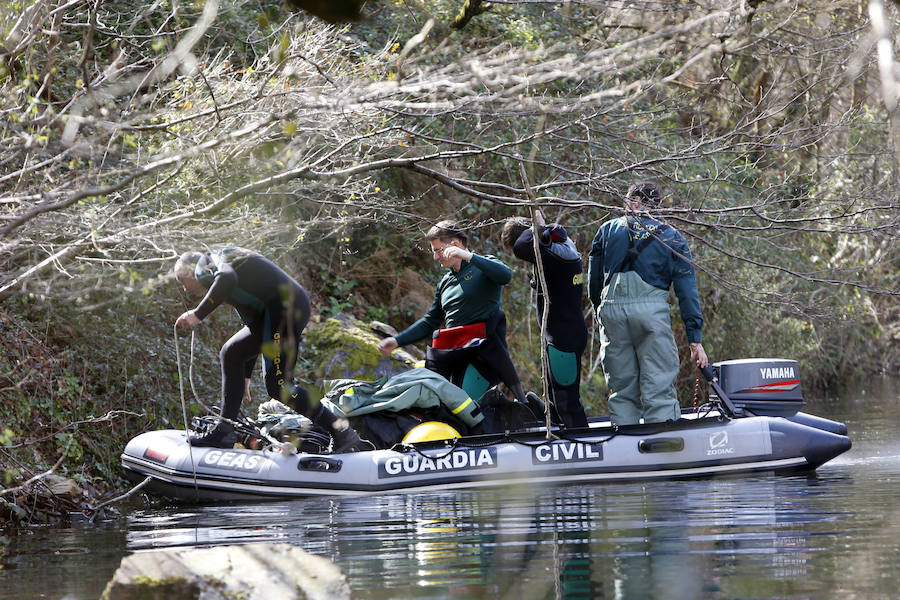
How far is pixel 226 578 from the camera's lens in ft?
12.9

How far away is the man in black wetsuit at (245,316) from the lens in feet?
23.0

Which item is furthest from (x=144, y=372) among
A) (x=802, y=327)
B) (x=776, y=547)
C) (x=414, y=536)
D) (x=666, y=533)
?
(x=802, y=327)

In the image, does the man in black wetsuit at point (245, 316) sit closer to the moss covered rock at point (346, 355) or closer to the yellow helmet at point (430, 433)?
the yellow helmet at point (430, 433)

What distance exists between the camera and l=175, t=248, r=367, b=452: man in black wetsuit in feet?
23.0

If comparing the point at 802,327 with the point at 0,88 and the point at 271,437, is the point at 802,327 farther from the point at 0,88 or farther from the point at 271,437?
the point at 0,88

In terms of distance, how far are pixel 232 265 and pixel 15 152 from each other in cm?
195

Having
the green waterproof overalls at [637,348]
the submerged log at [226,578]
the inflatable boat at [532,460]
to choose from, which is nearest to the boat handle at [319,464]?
the inflatable boat at [532,460]

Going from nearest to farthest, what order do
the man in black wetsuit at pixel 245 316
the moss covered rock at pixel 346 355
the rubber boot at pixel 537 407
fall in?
the man in black wetsuit at pixel 245 316 < the rubber boot at pixel 537 407 < the moss covered rock at pixel 346 355

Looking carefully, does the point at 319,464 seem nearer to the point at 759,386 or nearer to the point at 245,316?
the point at 245,316

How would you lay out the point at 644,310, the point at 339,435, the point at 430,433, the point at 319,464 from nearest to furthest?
1. the point at 644,310
2. the point at 319,464
3. the point at 339,435
4. the point at 430,433

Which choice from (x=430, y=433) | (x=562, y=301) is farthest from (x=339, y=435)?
(x=562, y=301)

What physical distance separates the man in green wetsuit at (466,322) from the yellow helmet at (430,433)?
0.43m

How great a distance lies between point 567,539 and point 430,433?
8.77 feet

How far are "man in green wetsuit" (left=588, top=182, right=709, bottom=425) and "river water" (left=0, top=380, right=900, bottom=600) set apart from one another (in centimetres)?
74
